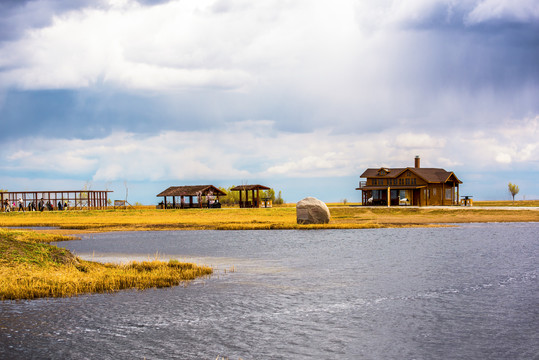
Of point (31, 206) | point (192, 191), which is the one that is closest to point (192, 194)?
point (192, 191)

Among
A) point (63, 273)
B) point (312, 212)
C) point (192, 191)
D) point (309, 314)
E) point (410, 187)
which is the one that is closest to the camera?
point (309, 314)

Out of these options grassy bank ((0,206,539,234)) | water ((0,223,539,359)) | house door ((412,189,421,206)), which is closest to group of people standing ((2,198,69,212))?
grassy bank ((0,206,539,234))

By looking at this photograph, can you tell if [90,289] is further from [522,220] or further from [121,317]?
[522,220]

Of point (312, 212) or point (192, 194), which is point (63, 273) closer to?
point (312, 212)

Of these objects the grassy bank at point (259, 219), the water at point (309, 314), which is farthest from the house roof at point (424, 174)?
the water at point (309, 314)

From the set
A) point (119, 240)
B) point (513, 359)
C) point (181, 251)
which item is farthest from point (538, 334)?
point (119, 240)

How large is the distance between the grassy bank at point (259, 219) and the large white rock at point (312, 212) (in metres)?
1.04

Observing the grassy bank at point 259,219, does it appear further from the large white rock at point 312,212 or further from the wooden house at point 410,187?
the wooden house at point 410,187

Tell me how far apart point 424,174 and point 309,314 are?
78757 mm

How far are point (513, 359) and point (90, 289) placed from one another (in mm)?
13406

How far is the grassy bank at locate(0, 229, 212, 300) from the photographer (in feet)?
58.4

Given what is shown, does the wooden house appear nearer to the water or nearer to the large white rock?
the large white rock

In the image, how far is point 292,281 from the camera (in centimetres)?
2078

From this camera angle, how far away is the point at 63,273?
19828 mm
